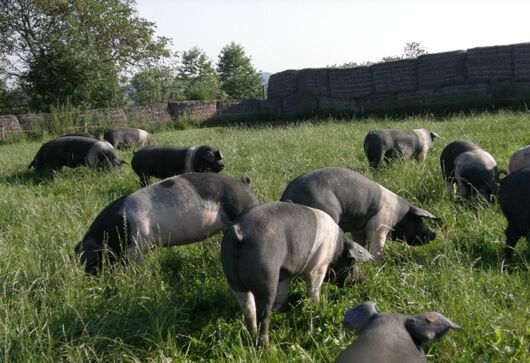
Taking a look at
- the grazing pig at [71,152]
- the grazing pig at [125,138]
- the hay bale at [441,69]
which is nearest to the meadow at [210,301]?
the grazing pig at [71,152]

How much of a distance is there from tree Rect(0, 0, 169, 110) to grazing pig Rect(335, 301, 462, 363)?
2123cm

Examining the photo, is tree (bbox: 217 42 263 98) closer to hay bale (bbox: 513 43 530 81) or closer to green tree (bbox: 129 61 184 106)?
green tree (bbox: 129 61 184 106)

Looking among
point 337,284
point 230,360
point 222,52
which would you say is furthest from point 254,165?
point 222,52

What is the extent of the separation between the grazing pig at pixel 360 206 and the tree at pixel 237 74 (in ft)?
129

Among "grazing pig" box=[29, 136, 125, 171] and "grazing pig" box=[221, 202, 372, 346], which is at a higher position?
"grazing pig" box=[29, 136, 125, 171]

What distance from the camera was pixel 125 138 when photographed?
1209 cm

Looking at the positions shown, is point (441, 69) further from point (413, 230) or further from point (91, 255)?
point (91, 255)

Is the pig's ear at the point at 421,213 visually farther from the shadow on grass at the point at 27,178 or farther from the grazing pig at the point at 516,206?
the shadow on grass at the point at 27,178

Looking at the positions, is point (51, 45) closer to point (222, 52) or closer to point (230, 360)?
point (230, 360)

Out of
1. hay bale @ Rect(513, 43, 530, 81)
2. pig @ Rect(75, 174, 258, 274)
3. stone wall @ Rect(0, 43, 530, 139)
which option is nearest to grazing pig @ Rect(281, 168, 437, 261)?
pig @ Rect(75, 174, 258, 274)

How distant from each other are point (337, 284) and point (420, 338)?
1490 mm

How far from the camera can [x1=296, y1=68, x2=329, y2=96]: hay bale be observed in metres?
18.1

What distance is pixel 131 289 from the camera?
3381mm

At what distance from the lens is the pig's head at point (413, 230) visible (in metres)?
4.44
